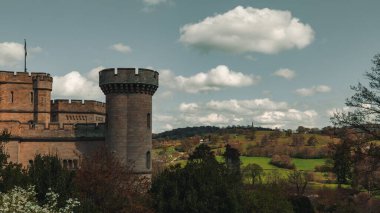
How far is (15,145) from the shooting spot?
4128 cm

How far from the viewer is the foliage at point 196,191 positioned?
101 ft

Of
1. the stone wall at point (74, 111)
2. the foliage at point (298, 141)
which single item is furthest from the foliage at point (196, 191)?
the foliage at point (298, 141)

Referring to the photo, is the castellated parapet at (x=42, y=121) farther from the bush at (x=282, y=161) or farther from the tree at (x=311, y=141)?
the tree at (x=311, y=141)

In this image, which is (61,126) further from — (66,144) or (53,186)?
(53,186)

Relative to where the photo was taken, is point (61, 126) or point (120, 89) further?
point (61, 126)

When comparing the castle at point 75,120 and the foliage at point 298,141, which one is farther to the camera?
the foliage at point 298,141

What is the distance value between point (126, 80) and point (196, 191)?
518 inches

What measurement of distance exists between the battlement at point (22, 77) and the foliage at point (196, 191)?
22.1m

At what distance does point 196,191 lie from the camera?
31.2 metres

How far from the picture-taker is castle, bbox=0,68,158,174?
129 feet

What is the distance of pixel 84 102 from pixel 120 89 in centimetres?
1284

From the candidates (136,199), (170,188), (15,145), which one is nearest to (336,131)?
(170,188)

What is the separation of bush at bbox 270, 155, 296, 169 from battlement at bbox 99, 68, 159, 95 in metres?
75.5

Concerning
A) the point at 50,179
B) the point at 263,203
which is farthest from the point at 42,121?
the point at 263,203
